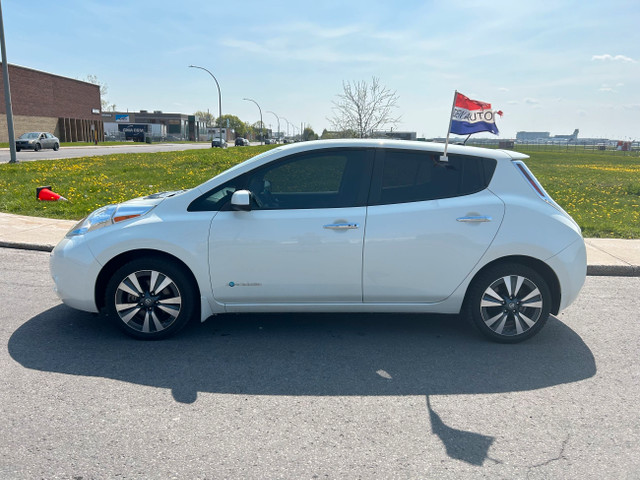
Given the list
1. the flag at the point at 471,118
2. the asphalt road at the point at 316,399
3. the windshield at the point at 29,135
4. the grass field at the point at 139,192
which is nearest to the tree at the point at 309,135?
the windshield at the point at 29,135

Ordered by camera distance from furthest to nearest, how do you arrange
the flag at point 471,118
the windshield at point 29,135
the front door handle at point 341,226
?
the windshield at point 29,135 < the flag at point 471,118 < the front door handle at point 341,226

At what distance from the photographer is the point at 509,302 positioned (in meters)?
4.35

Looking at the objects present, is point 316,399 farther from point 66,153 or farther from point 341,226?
point 66,153

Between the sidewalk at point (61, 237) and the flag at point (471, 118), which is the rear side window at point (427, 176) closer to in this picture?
the flag at point (471, 118)

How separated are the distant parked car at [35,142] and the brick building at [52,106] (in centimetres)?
1027

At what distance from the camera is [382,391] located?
3607mm

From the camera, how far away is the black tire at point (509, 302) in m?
4.30

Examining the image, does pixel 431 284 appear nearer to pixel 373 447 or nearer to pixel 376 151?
pixel 376 151

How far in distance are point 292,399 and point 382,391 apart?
2.05 ft

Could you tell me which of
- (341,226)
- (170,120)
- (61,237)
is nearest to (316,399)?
(341,226)

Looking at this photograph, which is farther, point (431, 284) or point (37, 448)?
point (431, 284)

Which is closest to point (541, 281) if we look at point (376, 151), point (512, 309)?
point (512, 309)

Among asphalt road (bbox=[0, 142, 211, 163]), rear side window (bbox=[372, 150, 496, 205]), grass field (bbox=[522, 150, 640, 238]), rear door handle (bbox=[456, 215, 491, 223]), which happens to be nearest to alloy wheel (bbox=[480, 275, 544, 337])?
rear door handle (bbox=[456, 215, 491, 223])

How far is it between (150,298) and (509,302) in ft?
9.67
